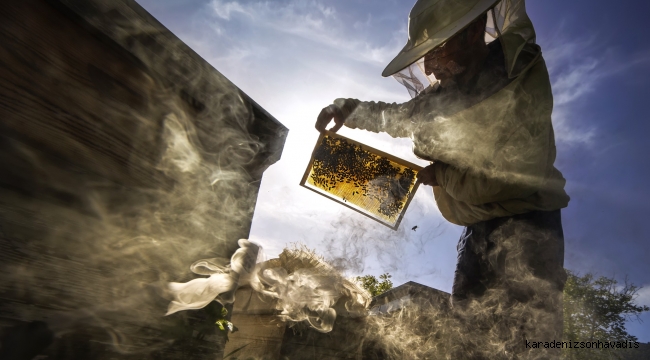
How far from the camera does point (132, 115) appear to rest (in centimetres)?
172

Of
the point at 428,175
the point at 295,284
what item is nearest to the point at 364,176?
the point at 428,175

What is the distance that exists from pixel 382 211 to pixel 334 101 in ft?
3.43

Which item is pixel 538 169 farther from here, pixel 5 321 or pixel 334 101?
pixel 5 321

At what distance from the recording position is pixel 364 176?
10.7 ft

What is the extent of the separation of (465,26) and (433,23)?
428 mm

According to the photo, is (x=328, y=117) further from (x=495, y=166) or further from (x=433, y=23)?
(x=495, y=166)

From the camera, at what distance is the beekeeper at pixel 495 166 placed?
237 cm

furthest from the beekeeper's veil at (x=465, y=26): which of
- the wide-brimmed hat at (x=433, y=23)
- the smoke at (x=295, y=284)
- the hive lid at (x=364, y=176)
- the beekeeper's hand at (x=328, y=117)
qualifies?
the smoke at (x=295, y=284)

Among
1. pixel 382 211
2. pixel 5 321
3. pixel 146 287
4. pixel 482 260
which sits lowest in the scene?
pixel 5 321

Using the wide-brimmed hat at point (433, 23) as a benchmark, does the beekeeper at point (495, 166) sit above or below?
below

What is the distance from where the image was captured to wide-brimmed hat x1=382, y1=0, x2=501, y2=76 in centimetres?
248

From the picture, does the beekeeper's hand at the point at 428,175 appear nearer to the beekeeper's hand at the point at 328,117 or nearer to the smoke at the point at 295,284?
the beekeeper's hand at the point at 328,117

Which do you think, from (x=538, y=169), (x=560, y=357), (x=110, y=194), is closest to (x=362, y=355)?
(x=560, y=357)

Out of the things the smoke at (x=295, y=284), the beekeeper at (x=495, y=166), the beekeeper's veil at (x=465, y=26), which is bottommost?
the smoke at (x=295, y=284)
